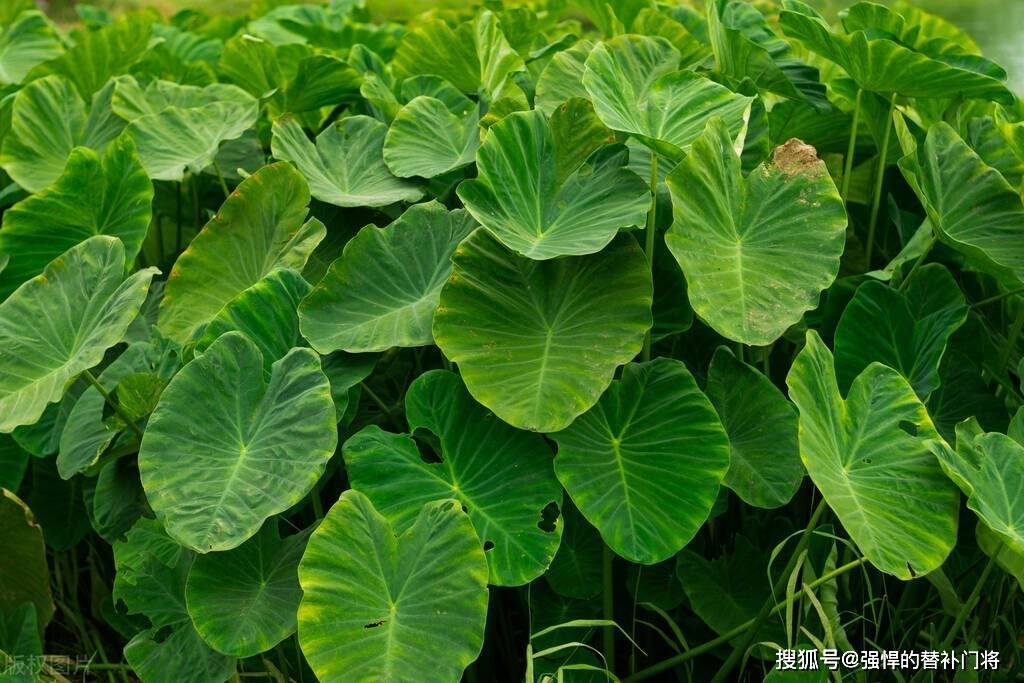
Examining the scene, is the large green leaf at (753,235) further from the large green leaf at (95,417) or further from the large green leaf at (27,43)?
the large green leaf at (27,43)

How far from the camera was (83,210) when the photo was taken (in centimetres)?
180

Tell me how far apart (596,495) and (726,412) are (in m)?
0.27

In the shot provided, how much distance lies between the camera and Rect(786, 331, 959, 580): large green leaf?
4.11 feet

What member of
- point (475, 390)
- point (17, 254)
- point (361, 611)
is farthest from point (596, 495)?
point (17, 254)

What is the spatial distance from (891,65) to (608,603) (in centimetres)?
85

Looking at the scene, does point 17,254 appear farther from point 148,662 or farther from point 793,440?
point 793,440

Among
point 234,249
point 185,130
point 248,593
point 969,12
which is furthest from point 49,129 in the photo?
point 969,12

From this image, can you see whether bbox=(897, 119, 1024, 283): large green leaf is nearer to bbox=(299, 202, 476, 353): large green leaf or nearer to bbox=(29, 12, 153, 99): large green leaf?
bbox=(299, 202, 476, 353): large green leaf

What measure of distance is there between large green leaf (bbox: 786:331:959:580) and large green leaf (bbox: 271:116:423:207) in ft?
2.30

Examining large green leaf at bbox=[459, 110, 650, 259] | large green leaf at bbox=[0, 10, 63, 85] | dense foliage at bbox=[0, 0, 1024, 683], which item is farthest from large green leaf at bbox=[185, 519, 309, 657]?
large green leaf at bbox=[0, 10, 63, 85]

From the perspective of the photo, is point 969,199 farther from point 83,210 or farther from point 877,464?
point 83,210

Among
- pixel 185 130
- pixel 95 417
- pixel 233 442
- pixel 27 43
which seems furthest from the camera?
pixel 27 43

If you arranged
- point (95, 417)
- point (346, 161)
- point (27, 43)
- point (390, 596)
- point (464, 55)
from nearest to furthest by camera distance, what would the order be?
1. point (390, 596)
2. point (95, 417)
3. point (346, 161)
4. point (464, 55)
5. point (27, 43)

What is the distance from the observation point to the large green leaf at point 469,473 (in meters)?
1.35
